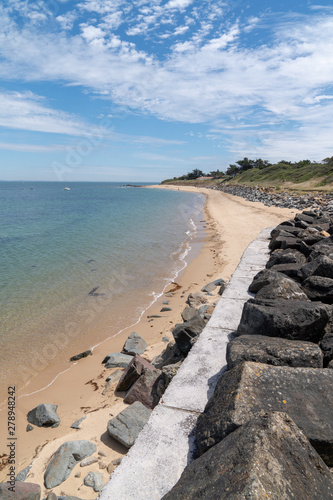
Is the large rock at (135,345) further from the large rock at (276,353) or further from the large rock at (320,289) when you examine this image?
the large rock at (276,353)

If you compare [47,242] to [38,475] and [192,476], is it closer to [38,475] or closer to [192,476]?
[38,475]

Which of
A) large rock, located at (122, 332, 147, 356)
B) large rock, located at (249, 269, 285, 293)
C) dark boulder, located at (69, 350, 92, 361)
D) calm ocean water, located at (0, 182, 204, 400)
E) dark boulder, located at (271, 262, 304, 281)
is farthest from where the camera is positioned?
calm ocean water, located at (0, 182, 204, 400)

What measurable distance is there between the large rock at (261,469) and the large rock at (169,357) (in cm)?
320

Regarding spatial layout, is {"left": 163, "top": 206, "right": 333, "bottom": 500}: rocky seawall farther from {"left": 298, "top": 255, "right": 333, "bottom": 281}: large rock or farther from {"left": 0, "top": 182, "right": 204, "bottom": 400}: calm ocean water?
{"left": 0, "top": 182, "right": 204, "bottom": 400}: calm ocean water

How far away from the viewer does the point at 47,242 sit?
18.6m

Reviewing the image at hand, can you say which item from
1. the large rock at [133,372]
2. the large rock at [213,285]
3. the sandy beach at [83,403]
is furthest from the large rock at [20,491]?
the large rock at [213,285]

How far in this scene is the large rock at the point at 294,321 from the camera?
125 inches

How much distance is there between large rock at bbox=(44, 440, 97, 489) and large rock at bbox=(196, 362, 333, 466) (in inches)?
86.6

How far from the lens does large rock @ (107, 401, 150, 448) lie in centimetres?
365

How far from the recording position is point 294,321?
318cm

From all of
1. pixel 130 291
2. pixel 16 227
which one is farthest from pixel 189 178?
pixel 130 291

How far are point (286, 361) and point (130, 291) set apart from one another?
7.98 metres

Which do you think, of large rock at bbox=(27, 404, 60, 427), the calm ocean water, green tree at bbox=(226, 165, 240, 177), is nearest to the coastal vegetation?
green tree at bbox=(226, 165, 240, 177)

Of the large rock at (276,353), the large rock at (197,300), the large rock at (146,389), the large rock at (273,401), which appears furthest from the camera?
the large rock at (197,300)
